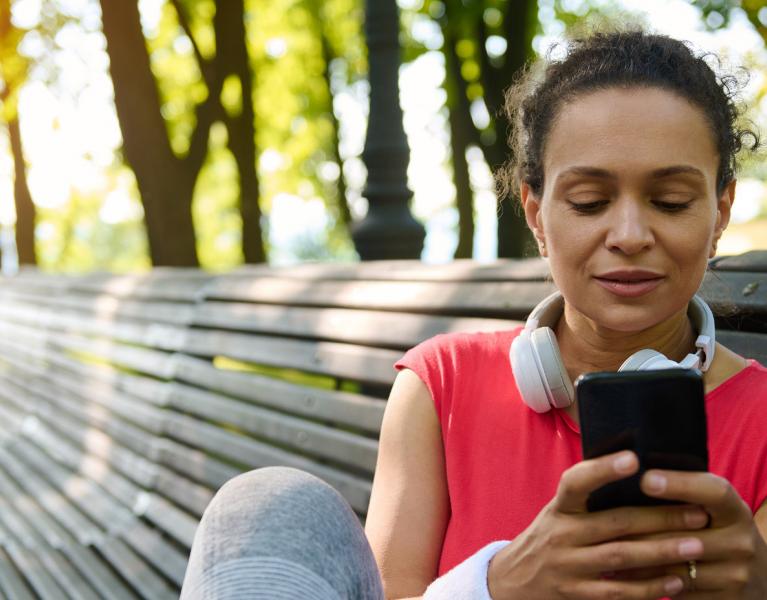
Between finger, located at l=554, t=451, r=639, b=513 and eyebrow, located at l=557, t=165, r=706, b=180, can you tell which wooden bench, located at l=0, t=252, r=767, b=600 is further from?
finger, located at l=554, t=451, r=639, b=513

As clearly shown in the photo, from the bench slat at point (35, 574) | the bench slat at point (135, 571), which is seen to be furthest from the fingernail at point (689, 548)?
the bench slat at point (35, 574)

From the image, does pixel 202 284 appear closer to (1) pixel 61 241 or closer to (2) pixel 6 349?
(2) pixel 6 349

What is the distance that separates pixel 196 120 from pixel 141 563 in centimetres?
988

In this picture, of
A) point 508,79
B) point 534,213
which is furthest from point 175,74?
point 534,213

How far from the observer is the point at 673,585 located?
1.63 m

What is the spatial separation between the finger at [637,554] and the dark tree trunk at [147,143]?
29.3ft

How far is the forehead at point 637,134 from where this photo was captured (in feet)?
6.68

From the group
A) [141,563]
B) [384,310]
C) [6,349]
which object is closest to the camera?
[384,310]

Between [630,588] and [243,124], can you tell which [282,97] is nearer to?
[243,124]

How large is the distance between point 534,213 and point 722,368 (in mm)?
538

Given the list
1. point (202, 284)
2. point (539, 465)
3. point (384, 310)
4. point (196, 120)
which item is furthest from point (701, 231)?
point (196, 120)

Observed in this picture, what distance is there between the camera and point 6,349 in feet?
33.2

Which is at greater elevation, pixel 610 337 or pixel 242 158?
pixel 242 158

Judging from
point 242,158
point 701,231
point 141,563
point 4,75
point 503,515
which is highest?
point 4,75
